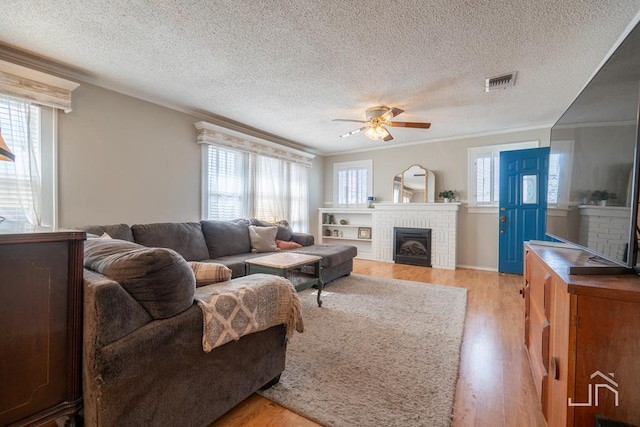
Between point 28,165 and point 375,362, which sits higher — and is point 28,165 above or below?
above

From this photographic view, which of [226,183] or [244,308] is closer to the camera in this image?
[244,308]

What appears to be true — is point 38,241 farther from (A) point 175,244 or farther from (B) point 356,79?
(B) point 356,79

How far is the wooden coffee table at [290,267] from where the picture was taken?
259 cm

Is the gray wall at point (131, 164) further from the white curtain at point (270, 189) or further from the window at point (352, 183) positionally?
the window at point (352, 183)

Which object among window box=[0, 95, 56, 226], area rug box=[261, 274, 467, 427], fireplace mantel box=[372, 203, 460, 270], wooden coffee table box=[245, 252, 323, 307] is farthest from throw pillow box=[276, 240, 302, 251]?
window box=[0, 95, 56, 226]

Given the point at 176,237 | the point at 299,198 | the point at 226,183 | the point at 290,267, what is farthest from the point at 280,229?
the point at 290,267

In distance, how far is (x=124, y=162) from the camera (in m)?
3.13

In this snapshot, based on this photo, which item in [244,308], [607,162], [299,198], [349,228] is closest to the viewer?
[607,162]

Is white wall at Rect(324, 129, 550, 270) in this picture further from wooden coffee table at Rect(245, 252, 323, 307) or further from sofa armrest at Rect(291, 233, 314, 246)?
wooden coffee table at Rect(245, 252, 323, 307)

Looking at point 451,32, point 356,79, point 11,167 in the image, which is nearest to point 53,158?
point 11,167

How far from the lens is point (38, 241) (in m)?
0.97

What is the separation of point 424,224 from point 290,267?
3.40 meters

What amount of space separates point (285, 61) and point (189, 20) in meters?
0.83

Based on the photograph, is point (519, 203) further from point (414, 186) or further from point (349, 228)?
point (349, 228)
